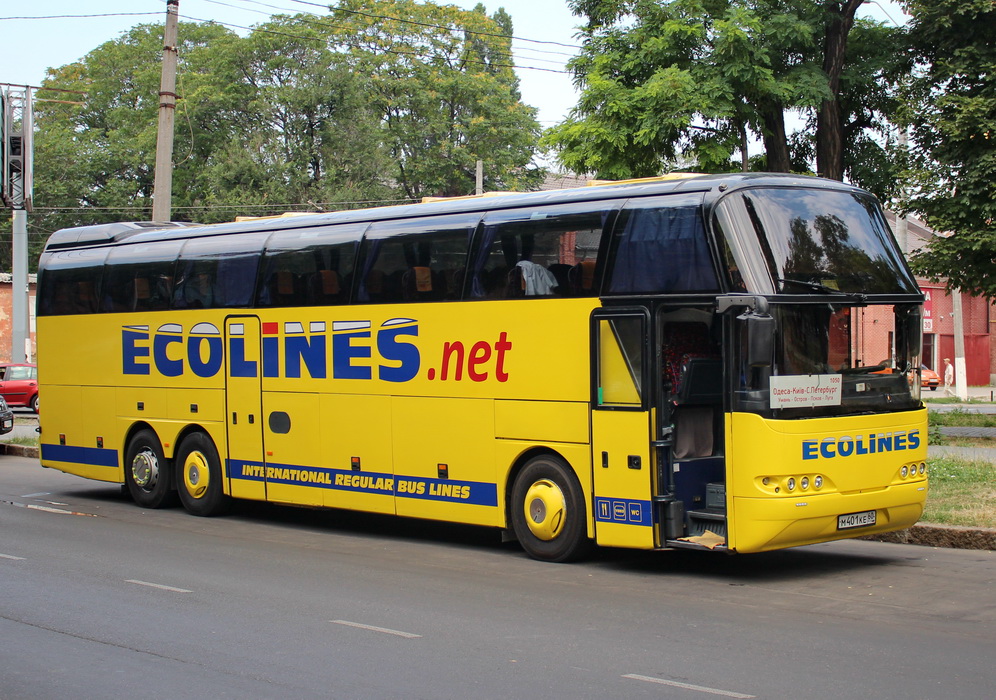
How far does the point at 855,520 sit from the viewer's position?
34.4ft

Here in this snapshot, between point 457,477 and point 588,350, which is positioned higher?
point 588,350

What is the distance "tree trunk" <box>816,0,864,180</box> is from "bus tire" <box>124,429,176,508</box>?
14.9m

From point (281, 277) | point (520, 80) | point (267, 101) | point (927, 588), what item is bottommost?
point (927, 588)

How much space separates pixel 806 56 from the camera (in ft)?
82.5

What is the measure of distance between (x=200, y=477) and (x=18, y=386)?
25349 millimetres

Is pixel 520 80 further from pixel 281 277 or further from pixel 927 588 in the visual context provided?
pixel 927 588

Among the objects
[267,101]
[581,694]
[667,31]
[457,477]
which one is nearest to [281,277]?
[457,477]

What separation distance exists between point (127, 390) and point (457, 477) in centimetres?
671

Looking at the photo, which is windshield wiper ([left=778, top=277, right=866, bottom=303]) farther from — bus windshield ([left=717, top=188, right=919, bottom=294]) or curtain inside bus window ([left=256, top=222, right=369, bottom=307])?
curtain inside bus window ([left=256, top=222, right=369, bottom=307])

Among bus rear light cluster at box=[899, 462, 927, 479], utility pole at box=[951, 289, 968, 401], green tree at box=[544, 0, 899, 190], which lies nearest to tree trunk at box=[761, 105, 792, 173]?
green tree at box=[544, 0, 899, 190]

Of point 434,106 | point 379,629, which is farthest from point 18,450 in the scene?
point 434,106

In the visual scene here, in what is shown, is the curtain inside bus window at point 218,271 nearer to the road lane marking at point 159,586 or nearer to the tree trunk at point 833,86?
the road lane marking at point 159,586

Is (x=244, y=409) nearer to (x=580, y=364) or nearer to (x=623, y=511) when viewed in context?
(x=580, y=364)

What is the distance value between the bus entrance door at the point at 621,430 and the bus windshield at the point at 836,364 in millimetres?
1031
